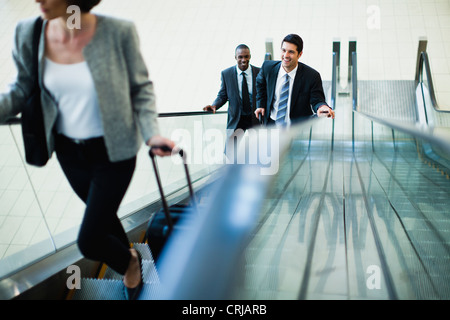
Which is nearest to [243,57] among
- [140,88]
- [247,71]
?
[247,71]

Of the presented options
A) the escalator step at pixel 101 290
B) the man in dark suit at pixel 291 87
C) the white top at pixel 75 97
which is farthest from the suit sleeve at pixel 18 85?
the man in dark suit at pixel 291 87

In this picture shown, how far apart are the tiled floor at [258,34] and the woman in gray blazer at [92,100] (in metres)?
6.73

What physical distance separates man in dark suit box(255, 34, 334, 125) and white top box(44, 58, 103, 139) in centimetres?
259

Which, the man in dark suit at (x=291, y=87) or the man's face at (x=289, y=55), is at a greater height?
the man's face at (x=289, y=55)

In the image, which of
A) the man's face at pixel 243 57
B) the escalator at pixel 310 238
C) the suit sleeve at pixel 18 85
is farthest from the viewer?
the man's face at pixel 243 57

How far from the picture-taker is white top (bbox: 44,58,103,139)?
60.7 inches

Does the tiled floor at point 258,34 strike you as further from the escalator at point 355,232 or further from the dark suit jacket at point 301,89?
the escalator at point 355,232

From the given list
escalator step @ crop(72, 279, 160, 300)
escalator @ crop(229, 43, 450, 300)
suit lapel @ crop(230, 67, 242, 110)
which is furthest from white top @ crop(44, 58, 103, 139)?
suit lapel @ crop(230, 67, 242, 110)

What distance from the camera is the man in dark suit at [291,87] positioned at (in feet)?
12.6

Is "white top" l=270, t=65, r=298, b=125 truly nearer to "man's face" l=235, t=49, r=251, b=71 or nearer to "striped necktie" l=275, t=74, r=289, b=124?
"striped necktie" l=275, t=74, r=289, b=124

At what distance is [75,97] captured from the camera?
61.6 inches

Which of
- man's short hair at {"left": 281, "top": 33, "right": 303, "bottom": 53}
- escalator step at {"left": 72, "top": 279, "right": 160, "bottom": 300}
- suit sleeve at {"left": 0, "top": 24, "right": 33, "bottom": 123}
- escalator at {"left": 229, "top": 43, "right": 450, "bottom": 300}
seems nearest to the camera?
suit sleeve at {"left": 0, "top": 24, "right": 33, "bottom": 123}

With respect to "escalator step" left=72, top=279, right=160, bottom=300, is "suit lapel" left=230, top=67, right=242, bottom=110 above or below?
above

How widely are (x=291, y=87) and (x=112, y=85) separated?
8.65ft
